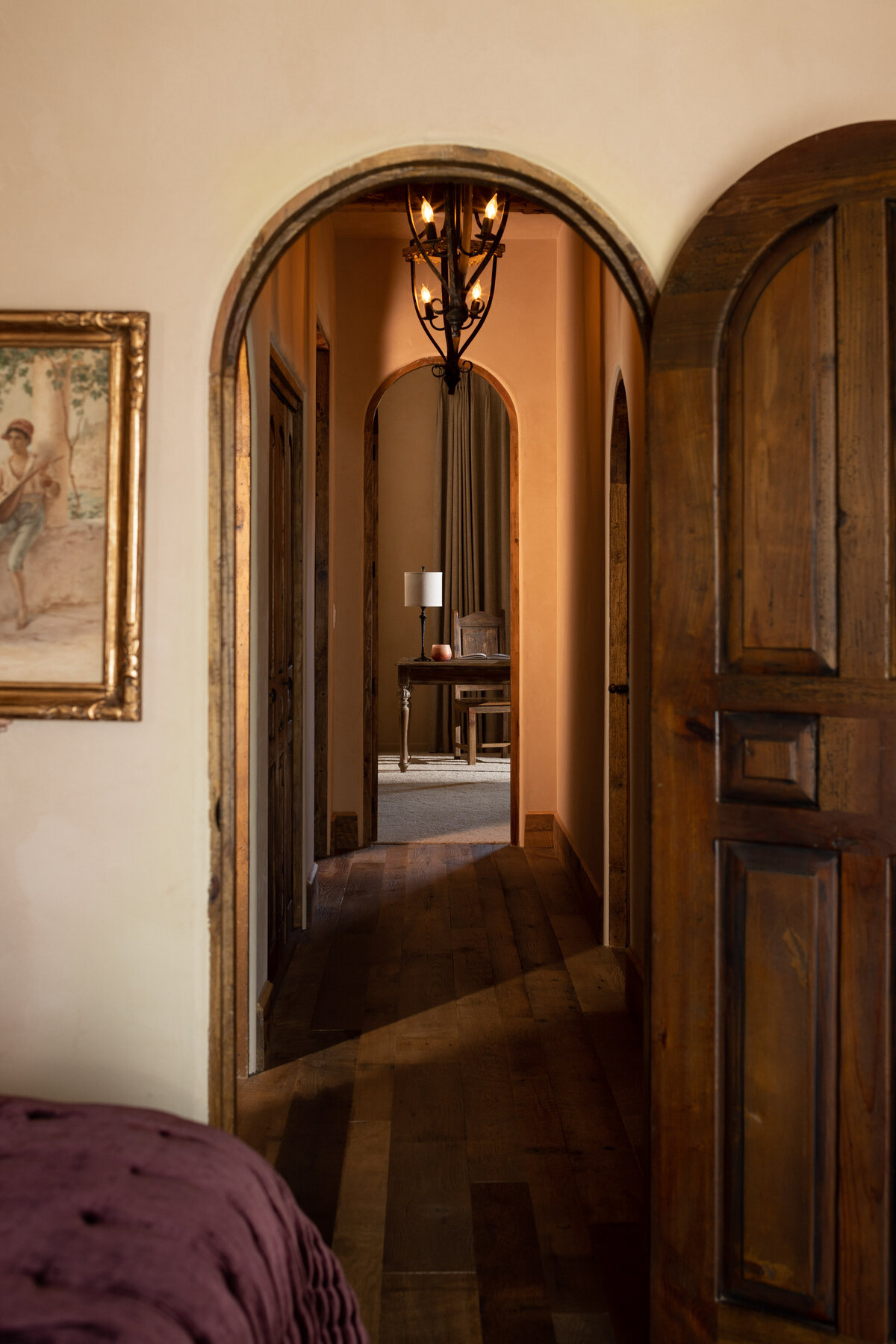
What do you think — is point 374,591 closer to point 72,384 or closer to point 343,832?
point 343,832

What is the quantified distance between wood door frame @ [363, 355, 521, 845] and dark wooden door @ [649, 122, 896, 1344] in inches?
151

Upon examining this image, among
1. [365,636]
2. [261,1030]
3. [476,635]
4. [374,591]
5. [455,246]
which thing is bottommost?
[261,1030]

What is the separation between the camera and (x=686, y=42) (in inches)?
71.9

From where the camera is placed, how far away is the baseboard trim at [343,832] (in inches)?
220

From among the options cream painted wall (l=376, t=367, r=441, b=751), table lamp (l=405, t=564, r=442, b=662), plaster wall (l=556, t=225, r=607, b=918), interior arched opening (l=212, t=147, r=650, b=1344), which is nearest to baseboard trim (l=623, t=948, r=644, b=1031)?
interior arched opening (l=212, t=147, r=650, b=1344)

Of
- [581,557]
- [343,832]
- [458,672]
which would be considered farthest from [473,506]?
[581,557]

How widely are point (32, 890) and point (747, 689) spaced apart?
1.36 metres

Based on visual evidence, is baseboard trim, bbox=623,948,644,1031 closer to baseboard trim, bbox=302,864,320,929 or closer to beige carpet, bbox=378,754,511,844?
baseboard trim, bbox=302,864,320,929

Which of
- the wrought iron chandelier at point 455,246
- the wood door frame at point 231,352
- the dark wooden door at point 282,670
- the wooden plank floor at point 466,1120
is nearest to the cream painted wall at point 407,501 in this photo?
the wrought iron chandelier at point 455,246

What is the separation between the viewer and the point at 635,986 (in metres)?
3.25

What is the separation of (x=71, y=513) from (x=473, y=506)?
7722 millimetres

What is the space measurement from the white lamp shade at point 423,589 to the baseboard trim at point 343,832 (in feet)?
10.2

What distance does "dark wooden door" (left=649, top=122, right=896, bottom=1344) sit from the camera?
66.6 inches

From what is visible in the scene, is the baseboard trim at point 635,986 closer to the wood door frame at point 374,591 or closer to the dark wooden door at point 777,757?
the dark wooden door at point 777,757
